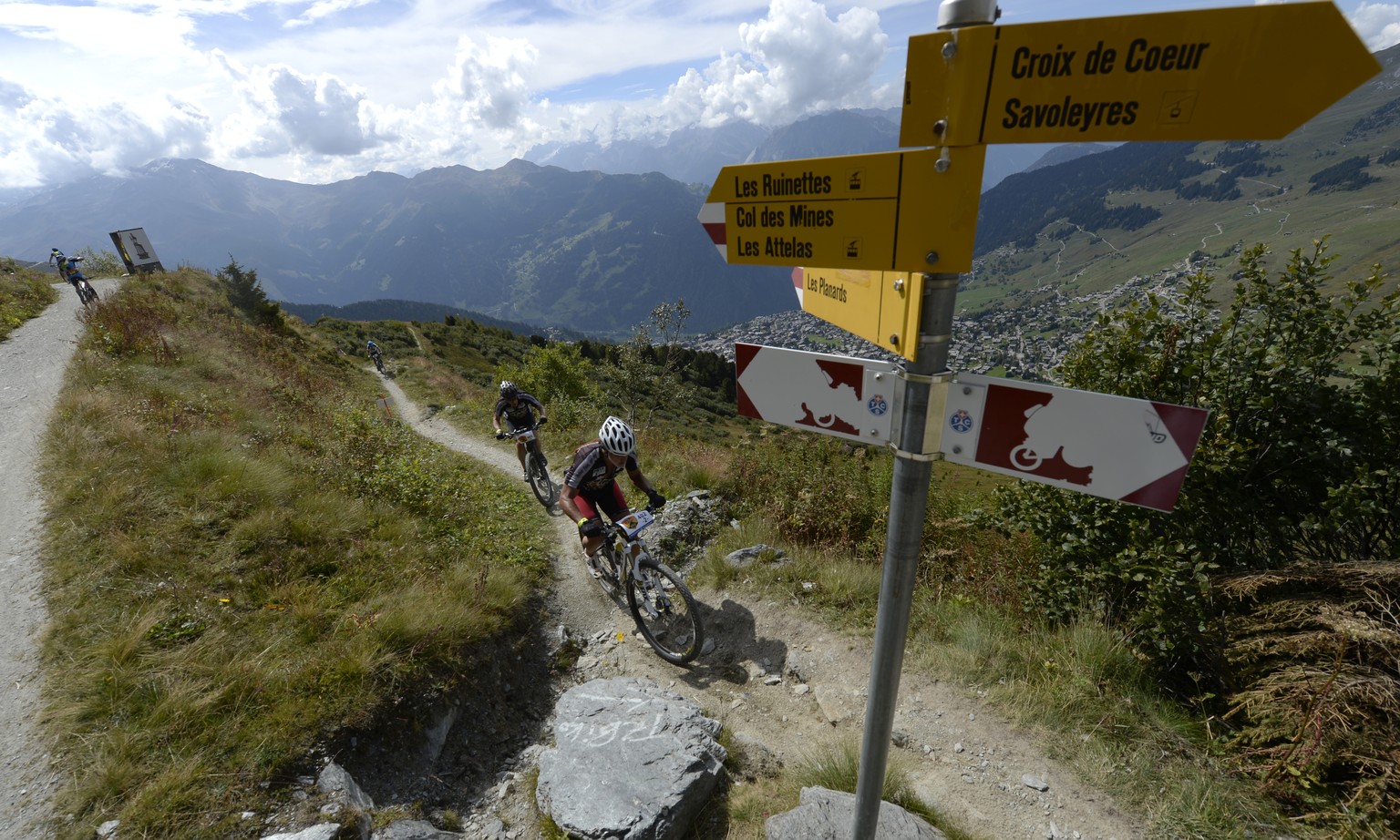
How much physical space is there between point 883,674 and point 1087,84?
7.16 ft

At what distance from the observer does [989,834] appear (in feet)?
12.7

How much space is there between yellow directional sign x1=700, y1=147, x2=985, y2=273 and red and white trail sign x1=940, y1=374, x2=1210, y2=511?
50 centimetres

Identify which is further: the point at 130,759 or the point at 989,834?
the point at 130,759

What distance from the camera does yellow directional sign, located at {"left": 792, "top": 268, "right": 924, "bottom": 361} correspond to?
1.94 meters

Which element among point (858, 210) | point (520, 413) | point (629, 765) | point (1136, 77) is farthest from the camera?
point (520, 413)

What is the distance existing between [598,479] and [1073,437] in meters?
5.76

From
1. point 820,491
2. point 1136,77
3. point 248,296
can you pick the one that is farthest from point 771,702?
point 248,296

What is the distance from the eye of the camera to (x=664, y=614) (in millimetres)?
6527

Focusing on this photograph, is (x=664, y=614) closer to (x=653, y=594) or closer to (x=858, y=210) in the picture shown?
(x=653, y=594)

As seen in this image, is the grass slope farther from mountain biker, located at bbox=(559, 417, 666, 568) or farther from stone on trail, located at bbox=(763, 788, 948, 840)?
stone on trail, located at bbox=(763, 788, 948, 840)

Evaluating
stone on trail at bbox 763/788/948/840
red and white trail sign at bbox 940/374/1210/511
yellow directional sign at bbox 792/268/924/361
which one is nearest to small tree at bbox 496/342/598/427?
stone on trail at bbox 763/788/948/840

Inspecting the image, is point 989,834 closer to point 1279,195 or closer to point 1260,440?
point 1260,440

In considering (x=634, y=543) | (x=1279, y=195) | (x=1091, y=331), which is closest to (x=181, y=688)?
(x=634, y=543)

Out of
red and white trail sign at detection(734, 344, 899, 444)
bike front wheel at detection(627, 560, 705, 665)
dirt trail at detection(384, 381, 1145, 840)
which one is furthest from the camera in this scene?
bike front wheel at detection(627, 560, 705, 665)
